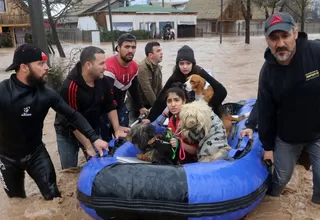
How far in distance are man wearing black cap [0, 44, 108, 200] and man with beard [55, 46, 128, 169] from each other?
0.41m

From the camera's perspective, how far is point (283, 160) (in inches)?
141

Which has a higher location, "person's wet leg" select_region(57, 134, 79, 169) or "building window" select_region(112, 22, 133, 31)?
"building window" select_region(112, 22, 133, 31)

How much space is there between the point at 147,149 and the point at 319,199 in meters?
1.81

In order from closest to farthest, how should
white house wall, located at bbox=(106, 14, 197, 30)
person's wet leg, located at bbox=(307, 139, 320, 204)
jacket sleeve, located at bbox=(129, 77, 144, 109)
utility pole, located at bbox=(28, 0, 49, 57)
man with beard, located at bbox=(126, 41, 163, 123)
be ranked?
person's wet leg, located at bbox=(307, 139, 320, 204), jacket sleeve, located at bbox=(129, 77, 144, 109), man with beard, located at bbox=(126, 41, 163, 123), utility pole, located at bbox=(28, 0, 49, 57), white house wall, located at bbox=(106, 14, 197, 30)

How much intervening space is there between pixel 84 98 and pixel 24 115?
2.48 feet

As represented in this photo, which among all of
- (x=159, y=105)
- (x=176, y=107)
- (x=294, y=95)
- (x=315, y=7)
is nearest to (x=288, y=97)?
(x=294, y=95)

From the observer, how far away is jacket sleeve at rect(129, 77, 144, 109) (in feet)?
17.0

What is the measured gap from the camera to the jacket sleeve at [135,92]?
5.19 meters

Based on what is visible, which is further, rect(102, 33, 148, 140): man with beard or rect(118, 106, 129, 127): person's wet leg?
rect(118, 106, 129, 127): person's wet leg

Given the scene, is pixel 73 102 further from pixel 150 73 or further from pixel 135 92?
pixel 150 73

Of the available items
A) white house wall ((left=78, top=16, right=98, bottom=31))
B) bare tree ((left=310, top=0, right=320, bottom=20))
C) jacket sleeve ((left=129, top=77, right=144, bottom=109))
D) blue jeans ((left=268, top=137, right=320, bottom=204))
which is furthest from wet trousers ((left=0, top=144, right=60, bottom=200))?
white house wall ((left=78, top=16, right=98, bottom=31))

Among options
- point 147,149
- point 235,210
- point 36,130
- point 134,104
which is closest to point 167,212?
point 235,210

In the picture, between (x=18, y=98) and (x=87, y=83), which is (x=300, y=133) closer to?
(x=87, y=83)

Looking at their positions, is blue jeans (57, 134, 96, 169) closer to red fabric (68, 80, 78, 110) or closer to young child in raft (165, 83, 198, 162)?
red fabric (68, 80, 78, 110)
